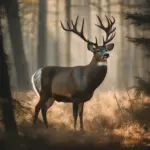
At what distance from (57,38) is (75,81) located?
84 centimetres

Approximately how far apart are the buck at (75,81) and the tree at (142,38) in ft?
1.34

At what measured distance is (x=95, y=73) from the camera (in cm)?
644

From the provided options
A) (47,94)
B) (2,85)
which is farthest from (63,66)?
(2,85)

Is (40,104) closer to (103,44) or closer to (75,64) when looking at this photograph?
(75,64)

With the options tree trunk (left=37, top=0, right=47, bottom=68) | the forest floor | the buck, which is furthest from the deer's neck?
tree trunk (left=37, top=0, right=47, bottom=68)

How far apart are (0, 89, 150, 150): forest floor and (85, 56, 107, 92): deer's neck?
326 millimetres

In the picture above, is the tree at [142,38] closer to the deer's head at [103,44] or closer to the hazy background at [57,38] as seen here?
the hazy background at [57,38]

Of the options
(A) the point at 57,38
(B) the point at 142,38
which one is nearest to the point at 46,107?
(A) the point at 57,38

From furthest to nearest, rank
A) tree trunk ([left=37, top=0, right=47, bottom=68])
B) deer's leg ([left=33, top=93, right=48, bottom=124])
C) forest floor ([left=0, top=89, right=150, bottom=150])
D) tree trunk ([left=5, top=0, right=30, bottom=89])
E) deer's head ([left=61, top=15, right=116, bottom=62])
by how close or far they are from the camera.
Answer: tree trunk ([left=37, top=0, right=47, bottom=68])
tree trunk ([left=5, top=0, right=30, bottom=89])
deer's leg ([left=33, top=93, right=48, bottom=124])
deer's head ([left=61, top=15, right=116, bottom=62])
forest floor ([left=0, top=89, right=150, bottom=150])

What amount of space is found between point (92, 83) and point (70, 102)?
37cm

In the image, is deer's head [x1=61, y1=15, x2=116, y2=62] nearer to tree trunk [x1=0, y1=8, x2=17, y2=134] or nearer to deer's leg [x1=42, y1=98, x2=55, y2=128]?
deer's leg [x1=42, y1=98, x2=55, y2=128]

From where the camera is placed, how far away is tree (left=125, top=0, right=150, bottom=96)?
6.84 m

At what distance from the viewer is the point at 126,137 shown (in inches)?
253

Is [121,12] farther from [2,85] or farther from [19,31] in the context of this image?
[2,85]
